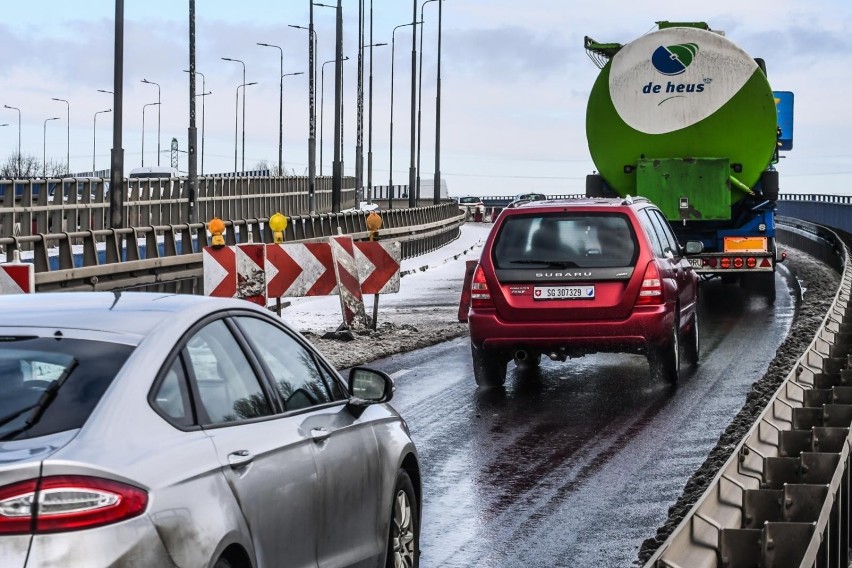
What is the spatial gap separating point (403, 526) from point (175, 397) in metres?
2.01

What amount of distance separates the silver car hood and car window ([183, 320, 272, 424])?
0.65 metres

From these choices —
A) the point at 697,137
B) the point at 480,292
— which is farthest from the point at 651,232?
the point at 697,137

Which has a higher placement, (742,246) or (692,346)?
(742,246)

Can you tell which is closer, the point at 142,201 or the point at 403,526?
the point at 403,526

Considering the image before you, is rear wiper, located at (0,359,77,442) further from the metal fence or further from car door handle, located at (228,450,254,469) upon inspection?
the metal fence

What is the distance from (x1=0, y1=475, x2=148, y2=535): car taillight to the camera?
13.4ft

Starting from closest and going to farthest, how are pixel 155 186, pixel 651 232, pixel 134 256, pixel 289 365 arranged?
pixel 289 365 < pixel 651 232 < pixel 134 256 < pixel 155 186

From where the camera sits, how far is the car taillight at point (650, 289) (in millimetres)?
14461

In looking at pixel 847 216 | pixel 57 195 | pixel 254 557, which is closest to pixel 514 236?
pixel 254 557

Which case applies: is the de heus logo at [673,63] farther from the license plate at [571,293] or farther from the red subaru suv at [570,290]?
the license plate at [571,293]

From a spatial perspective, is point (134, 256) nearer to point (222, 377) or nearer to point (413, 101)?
point (222, 377)

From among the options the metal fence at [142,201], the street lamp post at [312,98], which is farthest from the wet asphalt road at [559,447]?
the street lamp post at [312,98]

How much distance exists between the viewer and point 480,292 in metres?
14.6

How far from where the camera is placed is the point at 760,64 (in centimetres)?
2514
